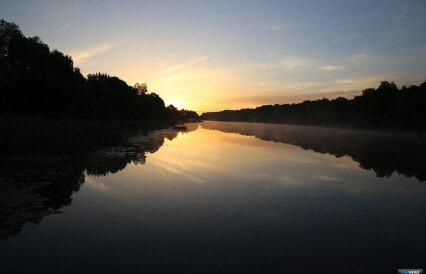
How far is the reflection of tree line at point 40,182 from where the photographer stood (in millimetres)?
12148

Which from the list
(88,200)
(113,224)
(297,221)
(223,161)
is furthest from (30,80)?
(297,221)

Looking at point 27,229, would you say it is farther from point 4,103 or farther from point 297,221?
point 4,103

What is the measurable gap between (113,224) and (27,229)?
3.05m

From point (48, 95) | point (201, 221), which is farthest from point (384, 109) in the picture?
point (201, 221)

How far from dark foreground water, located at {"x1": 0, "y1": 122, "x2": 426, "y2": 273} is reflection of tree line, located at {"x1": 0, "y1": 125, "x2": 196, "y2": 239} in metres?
0.06

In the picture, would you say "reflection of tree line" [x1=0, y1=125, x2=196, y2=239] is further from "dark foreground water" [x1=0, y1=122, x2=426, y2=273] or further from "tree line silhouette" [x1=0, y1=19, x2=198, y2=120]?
"tree line silhouette" [x1=0, y1=19, x2=198, y2=120]

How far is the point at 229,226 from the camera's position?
12.2m

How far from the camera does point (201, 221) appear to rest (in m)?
12.7

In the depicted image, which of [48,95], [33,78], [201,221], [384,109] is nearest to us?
[201,221]

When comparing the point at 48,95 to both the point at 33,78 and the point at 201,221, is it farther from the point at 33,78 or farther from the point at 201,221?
the point at 201,221

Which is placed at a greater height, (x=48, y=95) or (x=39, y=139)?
(x=48, y=95)

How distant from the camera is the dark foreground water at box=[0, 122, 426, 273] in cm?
914

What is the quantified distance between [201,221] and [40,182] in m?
10.7

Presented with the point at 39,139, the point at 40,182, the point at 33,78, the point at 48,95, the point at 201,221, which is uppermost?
the point at 33,78
